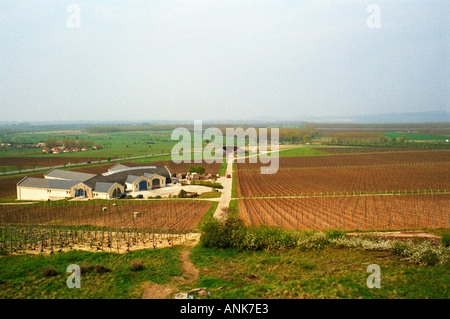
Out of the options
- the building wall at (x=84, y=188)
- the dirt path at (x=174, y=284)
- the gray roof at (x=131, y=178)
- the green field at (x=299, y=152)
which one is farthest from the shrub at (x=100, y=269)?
the green field at (x=299, y=152)

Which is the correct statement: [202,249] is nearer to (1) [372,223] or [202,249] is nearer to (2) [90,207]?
(1) [372,223]

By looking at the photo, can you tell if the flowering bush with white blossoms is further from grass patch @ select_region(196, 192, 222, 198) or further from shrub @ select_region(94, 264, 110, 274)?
grass patch @ select_region(196, 192, 222, 198)

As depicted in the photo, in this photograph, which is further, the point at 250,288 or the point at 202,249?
the point at 202,249

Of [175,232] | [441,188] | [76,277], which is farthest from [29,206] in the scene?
[441,188]

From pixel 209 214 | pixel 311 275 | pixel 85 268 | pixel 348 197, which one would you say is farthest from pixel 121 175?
pixel 311 275

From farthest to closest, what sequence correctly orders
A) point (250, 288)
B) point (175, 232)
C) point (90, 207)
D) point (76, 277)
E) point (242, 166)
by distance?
point (242, 166)
point (90, 207)
point (175, 232)
point (76, 277)
point (250, 288)
